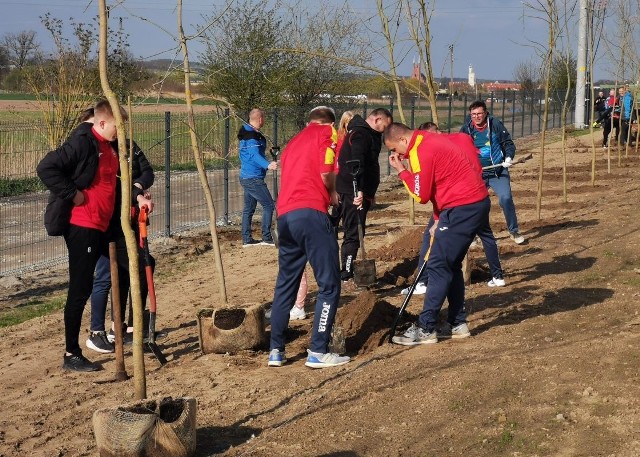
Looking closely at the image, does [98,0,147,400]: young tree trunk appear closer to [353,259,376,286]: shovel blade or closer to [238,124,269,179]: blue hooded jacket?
[353,259,376,286]: shovel blade

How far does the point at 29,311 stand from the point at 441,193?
468cm

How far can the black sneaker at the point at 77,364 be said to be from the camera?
7492 mm

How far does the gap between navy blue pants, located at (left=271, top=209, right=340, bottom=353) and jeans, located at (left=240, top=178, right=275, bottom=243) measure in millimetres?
5850

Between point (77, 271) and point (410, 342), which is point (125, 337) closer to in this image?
point (77, 271)

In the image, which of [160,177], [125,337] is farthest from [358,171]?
[160,177]

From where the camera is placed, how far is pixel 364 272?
33.4 ft

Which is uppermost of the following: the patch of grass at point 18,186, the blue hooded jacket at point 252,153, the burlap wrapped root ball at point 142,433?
the blue hooded jacket at point 252,153

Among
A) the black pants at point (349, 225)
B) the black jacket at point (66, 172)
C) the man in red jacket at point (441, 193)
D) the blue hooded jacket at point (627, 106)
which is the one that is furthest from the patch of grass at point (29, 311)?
the blue hooded jacket at point (627, 106)

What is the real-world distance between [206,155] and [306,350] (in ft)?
33.4

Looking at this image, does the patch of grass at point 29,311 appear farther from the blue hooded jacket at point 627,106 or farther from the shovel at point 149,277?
the blue hooded jacket at point 627,106

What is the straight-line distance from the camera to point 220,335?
7.75 meters

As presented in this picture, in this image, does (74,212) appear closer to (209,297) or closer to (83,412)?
(83,412)

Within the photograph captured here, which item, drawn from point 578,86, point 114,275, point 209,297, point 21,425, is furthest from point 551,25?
point 578,86

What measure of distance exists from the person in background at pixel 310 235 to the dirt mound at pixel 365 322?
0.52 m
